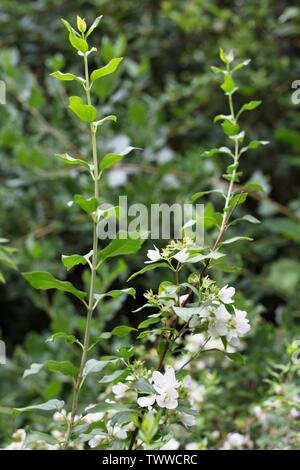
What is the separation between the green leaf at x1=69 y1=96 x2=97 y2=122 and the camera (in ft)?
2.10

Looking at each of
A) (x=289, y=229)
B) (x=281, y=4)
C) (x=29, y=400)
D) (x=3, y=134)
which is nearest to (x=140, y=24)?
(x=281, y=4)

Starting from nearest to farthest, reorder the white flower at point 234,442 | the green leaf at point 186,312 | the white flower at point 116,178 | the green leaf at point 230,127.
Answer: the green leaf at point 186,312
the green leaf at point 230,127
the white flower at point 234,442
the white flower at point 116,178

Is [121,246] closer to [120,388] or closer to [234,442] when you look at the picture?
[120,388]

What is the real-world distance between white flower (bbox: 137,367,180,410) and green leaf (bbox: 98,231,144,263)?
132mm

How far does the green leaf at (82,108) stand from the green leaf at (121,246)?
0.42 feet

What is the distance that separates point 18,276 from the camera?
1.89 m

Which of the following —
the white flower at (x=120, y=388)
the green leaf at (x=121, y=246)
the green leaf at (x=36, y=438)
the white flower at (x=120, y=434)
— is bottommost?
the white flower at (x=120, y=434)

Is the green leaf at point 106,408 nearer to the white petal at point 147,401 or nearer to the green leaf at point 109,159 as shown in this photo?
the white petal at point 147,401

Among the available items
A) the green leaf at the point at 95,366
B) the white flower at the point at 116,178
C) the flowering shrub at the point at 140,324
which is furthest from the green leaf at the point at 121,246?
the white flower at the point at 116,178

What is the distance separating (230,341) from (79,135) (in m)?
1.27

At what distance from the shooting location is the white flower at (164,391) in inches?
24.9

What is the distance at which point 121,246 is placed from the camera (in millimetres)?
663
